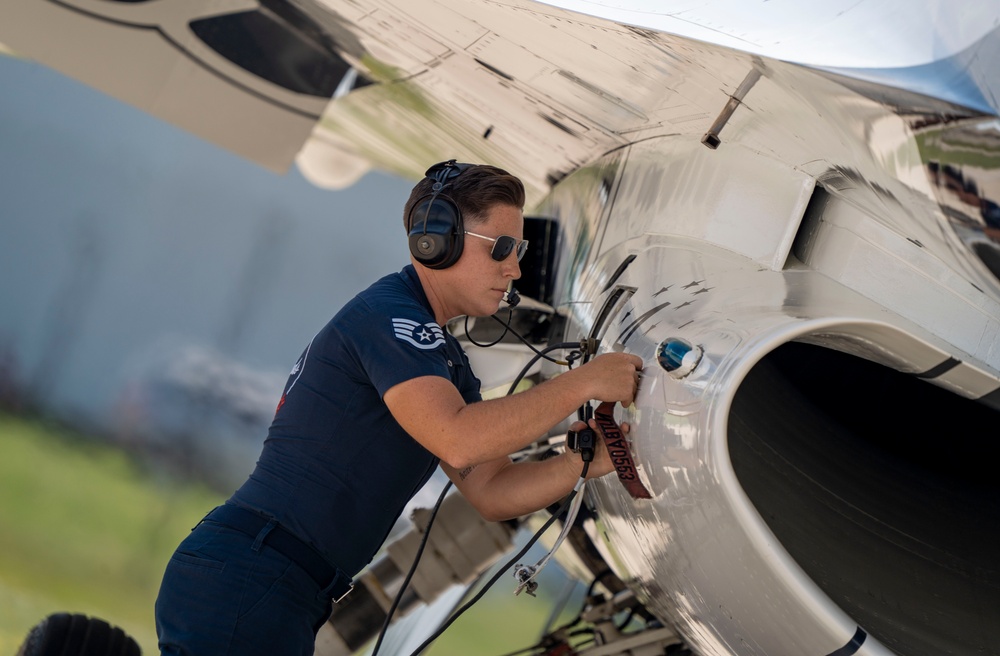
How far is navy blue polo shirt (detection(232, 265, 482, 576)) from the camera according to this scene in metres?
1.76

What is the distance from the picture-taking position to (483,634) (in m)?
6.09

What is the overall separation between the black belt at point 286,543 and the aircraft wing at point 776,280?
527 mm

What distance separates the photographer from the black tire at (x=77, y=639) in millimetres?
2227

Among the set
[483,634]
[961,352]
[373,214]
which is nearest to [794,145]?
[961,352]

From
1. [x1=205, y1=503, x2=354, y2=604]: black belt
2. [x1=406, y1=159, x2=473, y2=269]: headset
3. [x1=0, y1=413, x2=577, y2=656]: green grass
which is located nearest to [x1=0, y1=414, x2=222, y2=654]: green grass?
[x1=0, y1=413, x2=577, y2=656]: green grass

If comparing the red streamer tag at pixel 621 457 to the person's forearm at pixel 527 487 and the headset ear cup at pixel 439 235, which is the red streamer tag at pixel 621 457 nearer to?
the person's forearm at pixel 527 487

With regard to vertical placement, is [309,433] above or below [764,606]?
below

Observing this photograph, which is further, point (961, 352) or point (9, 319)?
point (9, 319)

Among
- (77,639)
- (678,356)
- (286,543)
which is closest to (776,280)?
(678,356)

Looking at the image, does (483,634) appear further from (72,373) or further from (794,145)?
(794,145)

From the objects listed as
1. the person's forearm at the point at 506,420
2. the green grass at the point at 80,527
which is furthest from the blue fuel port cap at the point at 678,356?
the green grass at the point at 80,527

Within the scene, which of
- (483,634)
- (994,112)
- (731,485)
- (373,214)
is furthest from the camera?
(483,634)

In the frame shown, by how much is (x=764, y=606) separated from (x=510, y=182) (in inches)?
34.8

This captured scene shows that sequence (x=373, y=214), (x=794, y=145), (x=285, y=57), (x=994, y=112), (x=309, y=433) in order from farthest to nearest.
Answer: (x=373, y=214) < (x=285, y=57) < (x=309, y=433) < (x=794, y=145) < (x=994, y=112)
